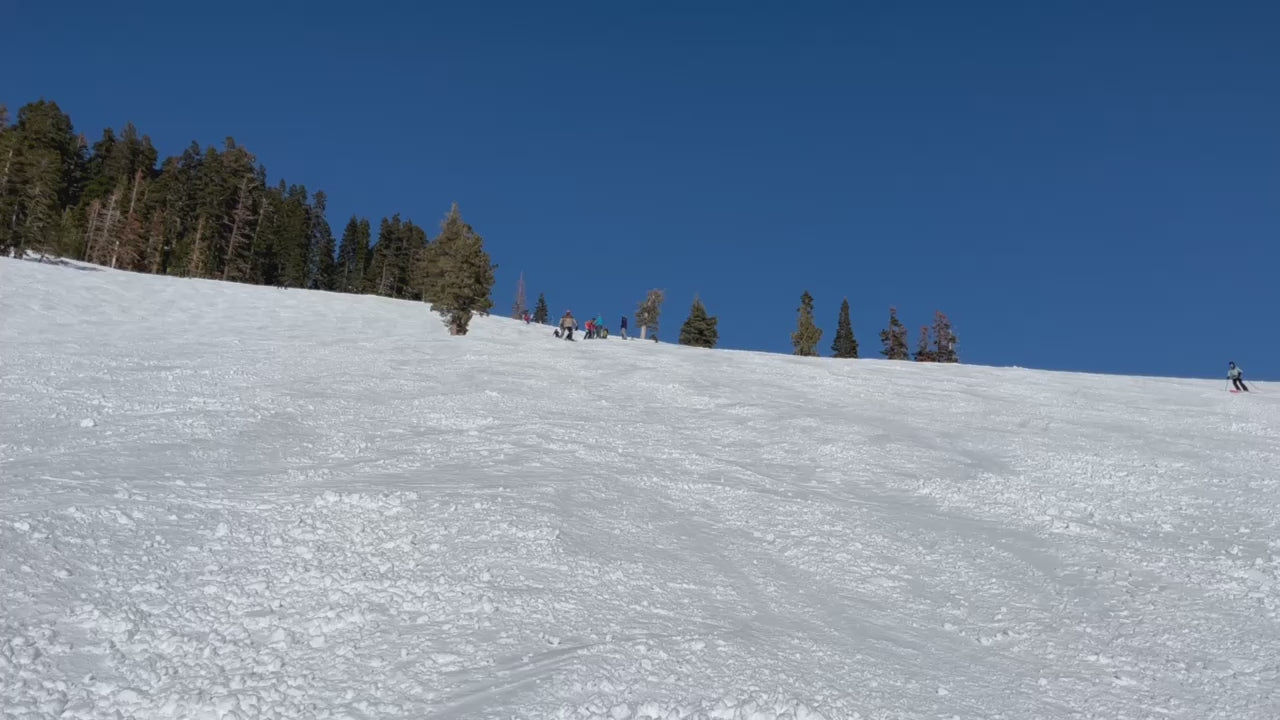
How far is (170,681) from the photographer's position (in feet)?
19.7

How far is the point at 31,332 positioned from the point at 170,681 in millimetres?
22600

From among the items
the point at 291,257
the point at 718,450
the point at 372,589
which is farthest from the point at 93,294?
the point at 291,257

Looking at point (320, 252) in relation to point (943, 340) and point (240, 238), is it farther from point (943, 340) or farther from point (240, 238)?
point (943, 340)

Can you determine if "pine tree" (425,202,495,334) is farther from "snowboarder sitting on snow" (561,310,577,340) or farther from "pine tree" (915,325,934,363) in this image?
"pine tree" (915,325,934,363)

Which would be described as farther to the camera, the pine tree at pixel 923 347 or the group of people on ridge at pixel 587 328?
the pine tree at pixel 923 347

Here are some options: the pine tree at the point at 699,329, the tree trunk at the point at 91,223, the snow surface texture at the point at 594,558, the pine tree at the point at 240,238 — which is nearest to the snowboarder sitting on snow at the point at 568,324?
the snow surface texture at the point at 594,558

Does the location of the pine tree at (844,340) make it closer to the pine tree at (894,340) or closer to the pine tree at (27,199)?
the pine tree at (894,340)

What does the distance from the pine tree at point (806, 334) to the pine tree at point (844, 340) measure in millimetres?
21136

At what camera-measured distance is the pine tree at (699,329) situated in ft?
237

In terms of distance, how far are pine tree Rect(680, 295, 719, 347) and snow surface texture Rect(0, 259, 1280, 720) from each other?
53.5 m

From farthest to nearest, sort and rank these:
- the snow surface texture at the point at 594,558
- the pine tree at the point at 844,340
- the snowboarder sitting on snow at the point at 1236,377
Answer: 1. the pine tree at the point at 844,340
2. the snowboarder sitting on snow at the point at 1236,377
3. the snow surface texture at the point at 594,558

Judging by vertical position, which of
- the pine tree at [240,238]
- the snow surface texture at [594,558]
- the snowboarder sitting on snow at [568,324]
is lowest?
the snow surface texture at [594,558]

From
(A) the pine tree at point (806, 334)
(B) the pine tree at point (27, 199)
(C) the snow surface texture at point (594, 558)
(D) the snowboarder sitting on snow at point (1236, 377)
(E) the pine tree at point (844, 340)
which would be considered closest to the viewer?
(C) the snow surface texture at point (594, 558)

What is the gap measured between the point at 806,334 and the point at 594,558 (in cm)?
6344
